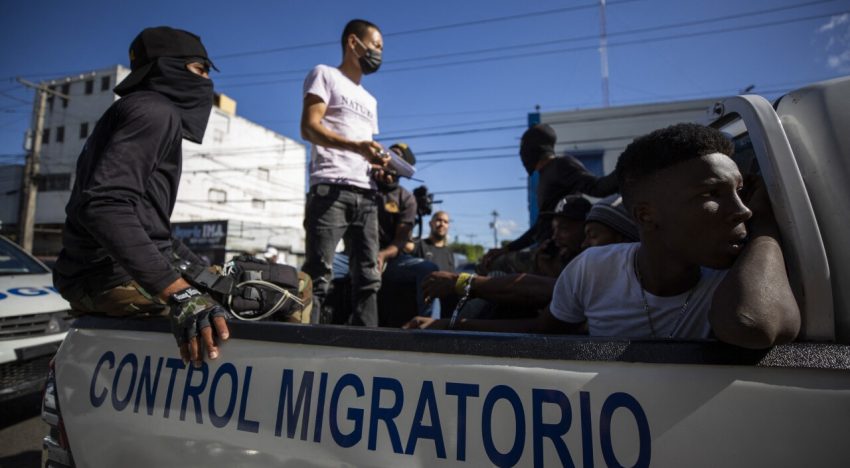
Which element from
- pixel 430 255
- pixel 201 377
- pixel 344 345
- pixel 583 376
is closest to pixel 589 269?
pixel 583 376

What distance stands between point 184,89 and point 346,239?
1331 millimetres

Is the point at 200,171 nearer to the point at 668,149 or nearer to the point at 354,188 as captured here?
the point at 354,188

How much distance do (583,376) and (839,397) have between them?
42 centimetres

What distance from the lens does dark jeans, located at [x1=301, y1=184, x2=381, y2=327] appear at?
104 inches

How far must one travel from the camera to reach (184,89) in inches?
77.0

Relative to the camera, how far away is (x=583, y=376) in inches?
34.1

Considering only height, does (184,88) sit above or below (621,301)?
above

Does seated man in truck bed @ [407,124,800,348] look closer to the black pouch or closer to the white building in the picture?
the black pouch

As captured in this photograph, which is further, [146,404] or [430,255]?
[430,255]

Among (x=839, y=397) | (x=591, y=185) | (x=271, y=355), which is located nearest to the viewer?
(x=839, y=397)

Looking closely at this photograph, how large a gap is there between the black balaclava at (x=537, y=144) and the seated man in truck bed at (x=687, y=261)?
188cm

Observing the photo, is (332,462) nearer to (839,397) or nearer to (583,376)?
(583,376)

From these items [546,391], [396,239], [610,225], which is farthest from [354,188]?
[546,391]

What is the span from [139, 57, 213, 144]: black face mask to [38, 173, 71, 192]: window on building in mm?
39197
